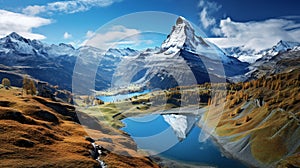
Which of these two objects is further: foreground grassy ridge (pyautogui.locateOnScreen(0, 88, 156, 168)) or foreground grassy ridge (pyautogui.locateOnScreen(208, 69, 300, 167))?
foreground grassy ridge (pyautogui.locateOnScreen(208, 69, 300, 167))

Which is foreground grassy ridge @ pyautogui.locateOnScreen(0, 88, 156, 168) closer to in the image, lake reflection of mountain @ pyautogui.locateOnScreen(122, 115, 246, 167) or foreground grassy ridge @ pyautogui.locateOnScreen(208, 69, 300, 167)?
lake reflection of mountain @ pyautogui.locateOnScreen(122, 115, 246, 167)

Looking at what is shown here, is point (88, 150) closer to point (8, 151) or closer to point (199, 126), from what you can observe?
point (8, 151)

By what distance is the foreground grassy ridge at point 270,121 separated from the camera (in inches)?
4146

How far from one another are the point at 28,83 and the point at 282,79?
180291 mm

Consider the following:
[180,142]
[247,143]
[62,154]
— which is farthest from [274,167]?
[62,154]

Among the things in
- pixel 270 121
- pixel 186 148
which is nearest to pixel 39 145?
pixel 186 148

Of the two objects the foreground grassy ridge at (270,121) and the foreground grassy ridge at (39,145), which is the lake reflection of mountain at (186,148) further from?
the foreground grassy ridge at (39,145)

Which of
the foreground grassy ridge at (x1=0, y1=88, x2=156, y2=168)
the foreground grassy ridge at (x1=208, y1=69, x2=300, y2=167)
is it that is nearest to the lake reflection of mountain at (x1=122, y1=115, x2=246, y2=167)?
the foreground grassy ridge at (x1=208, y1=69, x2=300, y2=167)

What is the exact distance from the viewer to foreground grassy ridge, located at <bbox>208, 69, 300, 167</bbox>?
10530 centimetres

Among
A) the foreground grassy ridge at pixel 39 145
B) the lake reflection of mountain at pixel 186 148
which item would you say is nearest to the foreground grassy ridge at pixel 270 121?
the lake reflection of mountain at pixel 186 148

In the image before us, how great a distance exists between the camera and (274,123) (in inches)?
4899

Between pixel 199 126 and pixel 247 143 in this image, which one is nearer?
pixel 247 143

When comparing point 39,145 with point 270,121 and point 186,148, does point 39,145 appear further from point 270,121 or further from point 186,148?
point 270,121

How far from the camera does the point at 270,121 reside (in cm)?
13100
